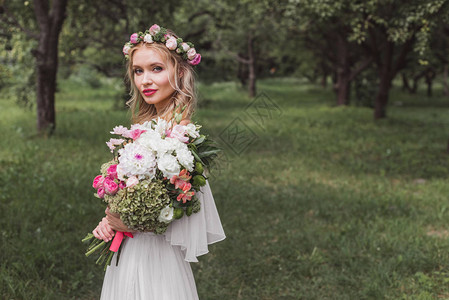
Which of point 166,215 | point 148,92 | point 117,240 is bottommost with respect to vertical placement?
point 117,240

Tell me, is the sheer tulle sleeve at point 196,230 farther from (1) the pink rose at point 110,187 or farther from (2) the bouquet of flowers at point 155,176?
(1) the pink rose at point 110,187

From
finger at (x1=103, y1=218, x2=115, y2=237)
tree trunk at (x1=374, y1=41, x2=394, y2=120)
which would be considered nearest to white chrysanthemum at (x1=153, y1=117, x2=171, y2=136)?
finger at (x1=103, y1=218, x2=115, y2=237)

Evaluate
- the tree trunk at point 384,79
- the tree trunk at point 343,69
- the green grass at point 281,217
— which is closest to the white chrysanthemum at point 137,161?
the green grass at point 281,217

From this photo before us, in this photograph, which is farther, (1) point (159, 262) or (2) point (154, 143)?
(1) point (159, 262)

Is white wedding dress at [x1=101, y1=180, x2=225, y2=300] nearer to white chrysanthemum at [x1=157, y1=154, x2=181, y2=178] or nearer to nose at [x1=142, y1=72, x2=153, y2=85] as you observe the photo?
white chrysanthemum at [x1=157, y1=154, x2=181, y2=178]

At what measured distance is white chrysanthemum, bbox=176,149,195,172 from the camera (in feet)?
8.30

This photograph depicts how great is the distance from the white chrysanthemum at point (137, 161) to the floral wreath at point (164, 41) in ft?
2.42

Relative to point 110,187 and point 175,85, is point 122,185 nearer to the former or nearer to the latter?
point 110,187

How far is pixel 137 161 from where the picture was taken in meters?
2.51

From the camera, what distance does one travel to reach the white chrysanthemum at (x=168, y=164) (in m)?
2.51

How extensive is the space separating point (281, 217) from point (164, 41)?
179 inches

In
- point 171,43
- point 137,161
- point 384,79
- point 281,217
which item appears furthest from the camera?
point 384,79

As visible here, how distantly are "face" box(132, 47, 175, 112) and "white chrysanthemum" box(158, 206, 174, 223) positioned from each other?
77cm

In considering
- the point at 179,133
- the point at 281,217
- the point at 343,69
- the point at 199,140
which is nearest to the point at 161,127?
the point at 179,133
